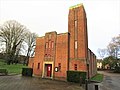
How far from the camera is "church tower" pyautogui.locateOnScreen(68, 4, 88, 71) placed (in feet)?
59.2

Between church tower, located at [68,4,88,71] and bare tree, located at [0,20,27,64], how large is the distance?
21.9m

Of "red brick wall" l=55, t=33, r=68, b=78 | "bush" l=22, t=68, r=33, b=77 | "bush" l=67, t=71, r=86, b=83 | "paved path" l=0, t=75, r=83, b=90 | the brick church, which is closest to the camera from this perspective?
"paved path" l=0, t=75, r=83, b=90

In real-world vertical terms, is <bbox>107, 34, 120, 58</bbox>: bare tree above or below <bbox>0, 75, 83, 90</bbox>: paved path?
above

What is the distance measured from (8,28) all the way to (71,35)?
23.7m

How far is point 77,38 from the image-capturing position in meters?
19.2

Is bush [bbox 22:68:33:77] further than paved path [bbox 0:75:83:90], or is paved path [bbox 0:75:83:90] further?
bush [bbox 22:68:33:77]

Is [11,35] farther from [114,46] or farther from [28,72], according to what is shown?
[114,46]

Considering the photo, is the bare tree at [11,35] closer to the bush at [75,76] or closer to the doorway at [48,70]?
the doorway at [48,70]

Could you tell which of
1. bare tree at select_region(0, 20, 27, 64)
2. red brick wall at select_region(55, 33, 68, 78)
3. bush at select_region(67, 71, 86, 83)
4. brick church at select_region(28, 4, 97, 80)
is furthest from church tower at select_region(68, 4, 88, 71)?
bare tree at select_region(0, 20, 27, 64)

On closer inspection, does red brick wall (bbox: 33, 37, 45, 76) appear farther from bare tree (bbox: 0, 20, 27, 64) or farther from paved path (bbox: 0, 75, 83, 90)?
bare tree (bbox: 0, 20, 27, 64)

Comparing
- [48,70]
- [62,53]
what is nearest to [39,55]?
[48,70]

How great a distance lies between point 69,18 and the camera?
68.3 feet

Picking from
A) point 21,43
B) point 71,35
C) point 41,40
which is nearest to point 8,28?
point 21,43

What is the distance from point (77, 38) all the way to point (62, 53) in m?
3.48
